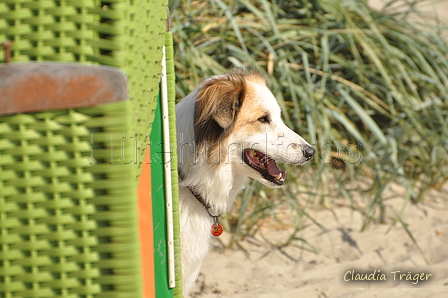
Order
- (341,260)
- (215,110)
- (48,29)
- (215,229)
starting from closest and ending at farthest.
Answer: (48,29) < (215,110) < (215,229) < (341,260)

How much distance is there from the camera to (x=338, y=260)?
11.2 ft

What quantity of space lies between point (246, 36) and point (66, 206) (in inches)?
135

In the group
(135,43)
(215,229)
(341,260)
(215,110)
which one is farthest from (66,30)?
(341,260)

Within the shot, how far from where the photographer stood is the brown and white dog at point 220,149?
238cm

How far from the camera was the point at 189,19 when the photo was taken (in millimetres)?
3850

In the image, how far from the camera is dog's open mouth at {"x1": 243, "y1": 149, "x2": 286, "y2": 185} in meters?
2.53

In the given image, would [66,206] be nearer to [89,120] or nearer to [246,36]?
[89,120]

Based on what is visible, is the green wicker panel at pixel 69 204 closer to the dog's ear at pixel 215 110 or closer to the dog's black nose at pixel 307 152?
the dog's ear at pixel 215 110

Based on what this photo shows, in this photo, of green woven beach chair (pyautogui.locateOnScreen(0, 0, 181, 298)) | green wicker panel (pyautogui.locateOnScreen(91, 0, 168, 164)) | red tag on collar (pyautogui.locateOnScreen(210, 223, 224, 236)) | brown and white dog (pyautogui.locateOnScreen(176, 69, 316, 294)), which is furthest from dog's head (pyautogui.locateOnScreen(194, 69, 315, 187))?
green woven beach chair (pyautogui.locateOnScreen(0, 0, 181, 298))

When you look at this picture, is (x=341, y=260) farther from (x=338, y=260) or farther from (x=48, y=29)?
(x=48, y=29)

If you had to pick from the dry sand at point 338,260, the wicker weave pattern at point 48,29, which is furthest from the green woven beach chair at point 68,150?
the dry sand at point 338,260

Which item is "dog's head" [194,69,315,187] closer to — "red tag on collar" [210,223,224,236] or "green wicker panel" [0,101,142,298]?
"red tag on collar" [210,223,224,236]

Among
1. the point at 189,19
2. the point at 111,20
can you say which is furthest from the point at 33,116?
the point at 189,19

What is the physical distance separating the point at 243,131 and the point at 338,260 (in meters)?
1.48
